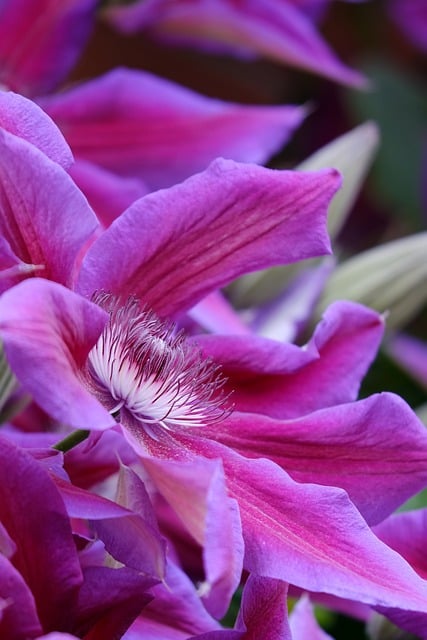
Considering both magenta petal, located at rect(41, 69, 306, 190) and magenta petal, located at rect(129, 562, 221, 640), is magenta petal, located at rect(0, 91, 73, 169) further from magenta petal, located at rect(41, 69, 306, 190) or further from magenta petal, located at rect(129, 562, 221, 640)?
magenta petal, located at rect(41, 69, 306, 190)

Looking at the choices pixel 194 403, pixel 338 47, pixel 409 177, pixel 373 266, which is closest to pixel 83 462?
pixel 194 403

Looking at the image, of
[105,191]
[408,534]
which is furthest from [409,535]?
[105,191]

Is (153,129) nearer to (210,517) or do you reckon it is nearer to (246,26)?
(246,26)

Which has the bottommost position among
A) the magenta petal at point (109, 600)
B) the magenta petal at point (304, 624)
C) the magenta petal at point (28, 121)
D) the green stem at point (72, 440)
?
the magenta petal at point (304, 624)

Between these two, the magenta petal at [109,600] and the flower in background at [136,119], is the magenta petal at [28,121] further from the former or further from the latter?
the flower in background at [136,119]

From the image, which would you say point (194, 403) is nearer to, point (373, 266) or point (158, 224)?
point (158, 224)

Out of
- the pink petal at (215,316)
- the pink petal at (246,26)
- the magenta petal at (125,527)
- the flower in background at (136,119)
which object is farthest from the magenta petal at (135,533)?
the pink petal at (246,26)

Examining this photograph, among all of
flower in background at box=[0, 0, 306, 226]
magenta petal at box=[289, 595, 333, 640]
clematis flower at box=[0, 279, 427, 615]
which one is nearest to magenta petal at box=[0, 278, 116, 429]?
clematis flower at box=[0, 279, 427, 615]

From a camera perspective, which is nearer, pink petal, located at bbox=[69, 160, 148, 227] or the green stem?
the green stem
